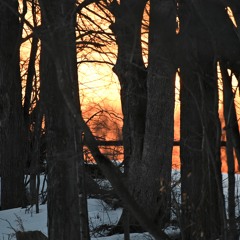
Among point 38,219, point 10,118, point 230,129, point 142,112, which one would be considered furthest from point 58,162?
point 10,118

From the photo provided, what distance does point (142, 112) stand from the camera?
1370 cm

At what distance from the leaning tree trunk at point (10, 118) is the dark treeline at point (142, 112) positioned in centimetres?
3

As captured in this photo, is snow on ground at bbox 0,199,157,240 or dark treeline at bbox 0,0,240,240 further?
snow on ground at bbox 0,199,157,240

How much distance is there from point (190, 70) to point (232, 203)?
105 centimetres

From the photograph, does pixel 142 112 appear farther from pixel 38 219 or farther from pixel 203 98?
pixel 203 98

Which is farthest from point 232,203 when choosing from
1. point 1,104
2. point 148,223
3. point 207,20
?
point 1,104

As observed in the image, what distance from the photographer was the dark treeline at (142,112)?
521cm

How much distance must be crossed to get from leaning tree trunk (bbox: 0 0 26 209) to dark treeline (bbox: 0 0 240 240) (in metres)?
0.03

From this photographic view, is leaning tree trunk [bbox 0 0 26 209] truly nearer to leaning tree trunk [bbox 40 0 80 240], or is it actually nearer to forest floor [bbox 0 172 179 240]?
forest floor [bbox 0 172 179 240]

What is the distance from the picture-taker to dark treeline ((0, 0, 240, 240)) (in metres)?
5.21

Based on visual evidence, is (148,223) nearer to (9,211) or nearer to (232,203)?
(232,203)

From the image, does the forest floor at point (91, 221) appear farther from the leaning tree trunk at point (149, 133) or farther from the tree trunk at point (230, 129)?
the tree trunk at point (230, 129)

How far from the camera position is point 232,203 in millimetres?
5500

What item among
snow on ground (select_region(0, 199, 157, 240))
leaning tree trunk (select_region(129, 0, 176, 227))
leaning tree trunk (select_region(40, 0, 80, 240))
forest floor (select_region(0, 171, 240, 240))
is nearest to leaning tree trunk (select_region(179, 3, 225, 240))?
leaning tree trunk (select_region(40, 0, 80, 240))
